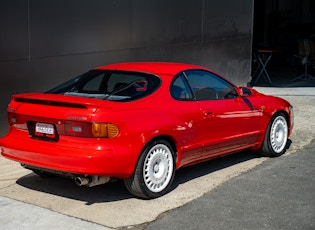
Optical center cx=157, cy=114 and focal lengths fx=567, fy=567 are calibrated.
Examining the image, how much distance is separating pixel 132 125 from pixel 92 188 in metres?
1.12

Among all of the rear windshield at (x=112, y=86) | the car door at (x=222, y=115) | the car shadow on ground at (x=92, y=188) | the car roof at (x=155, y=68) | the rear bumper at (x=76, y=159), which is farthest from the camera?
the car door at (x=222, y=115)

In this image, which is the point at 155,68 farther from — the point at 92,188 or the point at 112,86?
the point at 92,188

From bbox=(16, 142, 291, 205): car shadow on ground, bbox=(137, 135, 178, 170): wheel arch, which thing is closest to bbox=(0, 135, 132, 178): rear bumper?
bbox=(137, 135, 178, 170): wheel arch

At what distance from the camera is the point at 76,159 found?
532 centimetres

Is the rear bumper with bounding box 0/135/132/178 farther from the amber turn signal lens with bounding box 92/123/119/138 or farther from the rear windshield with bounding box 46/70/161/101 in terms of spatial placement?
the rear windshield with bounding box 46/70/161/101

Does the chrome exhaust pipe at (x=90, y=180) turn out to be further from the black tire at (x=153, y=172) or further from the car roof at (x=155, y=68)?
the car roof at (x=155, y=68)

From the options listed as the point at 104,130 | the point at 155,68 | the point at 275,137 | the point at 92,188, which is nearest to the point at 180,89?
the point at 155,68

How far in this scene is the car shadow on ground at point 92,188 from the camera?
5930 mm

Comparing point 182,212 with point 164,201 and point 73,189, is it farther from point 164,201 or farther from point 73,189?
point 73,189

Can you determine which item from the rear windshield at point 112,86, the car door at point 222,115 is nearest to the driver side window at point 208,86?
the car door at point 222,115

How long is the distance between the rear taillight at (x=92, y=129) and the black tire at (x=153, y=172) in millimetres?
455

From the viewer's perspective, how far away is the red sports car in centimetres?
538

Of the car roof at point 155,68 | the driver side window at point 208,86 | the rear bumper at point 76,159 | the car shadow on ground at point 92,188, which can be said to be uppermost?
the car roof at point 155,68

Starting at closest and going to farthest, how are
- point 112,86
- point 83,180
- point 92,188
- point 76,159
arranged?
point 76,159 < point 83,180 < point 92,188 < point 112,86
